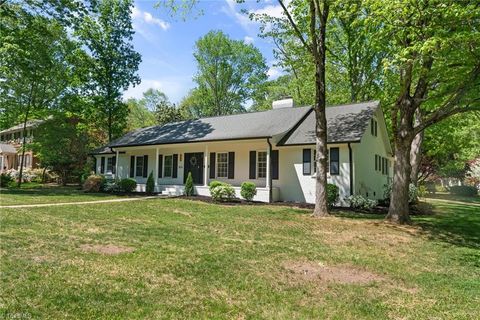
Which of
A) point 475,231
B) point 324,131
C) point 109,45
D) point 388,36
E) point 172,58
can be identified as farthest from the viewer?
point 109,45

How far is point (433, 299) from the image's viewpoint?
4770mm

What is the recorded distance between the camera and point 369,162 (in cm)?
1683

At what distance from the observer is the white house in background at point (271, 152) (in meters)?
15.1

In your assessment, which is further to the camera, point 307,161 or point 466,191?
point 466,191

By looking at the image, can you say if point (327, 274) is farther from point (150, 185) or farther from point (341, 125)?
point (150, 185)

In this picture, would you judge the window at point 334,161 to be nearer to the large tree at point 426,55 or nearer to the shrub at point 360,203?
the shrub at point 360,203

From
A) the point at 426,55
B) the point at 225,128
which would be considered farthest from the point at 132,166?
the point at 426,55

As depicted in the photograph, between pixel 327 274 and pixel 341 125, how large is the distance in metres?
11.4

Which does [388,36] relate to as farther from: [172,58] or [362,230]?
[172,58]

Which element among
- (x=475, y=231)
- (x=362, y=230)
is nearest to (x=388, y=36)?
(x=362, y=230)

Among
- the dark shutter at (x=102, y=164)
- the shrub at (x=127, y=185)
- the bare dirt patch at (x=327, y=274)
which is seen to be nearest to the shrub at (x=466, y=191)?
the shrub at (x=127, y=185)

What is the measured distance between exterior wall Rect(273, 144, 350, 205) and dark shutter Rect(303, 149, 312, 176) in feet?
0.51

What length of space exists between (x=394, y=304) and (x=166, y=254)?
385cm

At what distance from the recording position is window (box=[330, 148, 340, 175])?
14.8 metres
